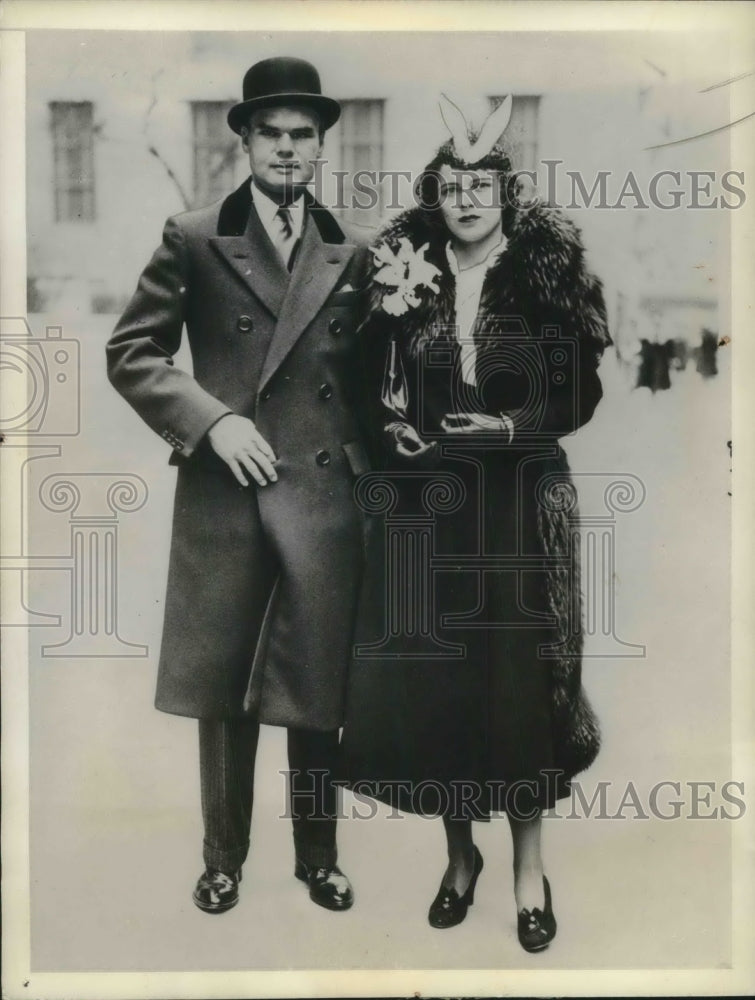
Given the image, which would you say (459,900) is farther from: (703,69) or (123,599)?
(703,69)

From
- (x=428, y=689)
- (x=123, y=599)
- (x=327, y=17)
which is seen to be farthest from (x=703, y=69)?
(x=123, y=599)

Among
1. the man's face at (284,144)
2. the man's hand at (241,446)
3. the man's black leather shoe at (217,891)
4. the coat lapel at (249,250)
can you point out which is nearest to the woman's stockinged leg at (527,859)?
the man's black leather shoe at (217,891)

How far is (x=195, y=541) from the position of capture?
2.17 m

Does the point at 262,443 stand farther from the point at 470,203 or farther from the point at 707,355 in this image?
the point at 707,355

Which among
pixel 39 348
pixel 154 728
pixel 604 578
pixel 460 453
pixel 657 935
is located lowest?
pixel 657 935

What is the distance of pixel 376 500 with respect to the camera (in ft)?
7.06

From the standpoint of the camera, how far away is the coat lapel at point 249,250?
211 cm

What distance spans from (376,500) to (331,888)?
829 mm

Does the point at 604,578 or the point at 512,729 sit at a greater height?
the point at 604,578

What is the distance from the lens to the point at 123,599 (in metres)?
2.21

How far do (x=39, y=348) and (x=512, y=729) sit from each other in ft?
4.18

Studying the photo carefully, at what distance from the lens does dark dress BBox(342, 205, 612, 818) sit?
214 cm

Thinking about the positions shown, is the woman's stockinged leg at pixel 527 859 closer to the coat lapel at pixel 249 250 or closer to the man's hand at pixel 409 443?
the man's hand at pixel 409 443

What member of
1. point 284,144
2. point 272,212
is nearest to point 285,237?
point 272,212
